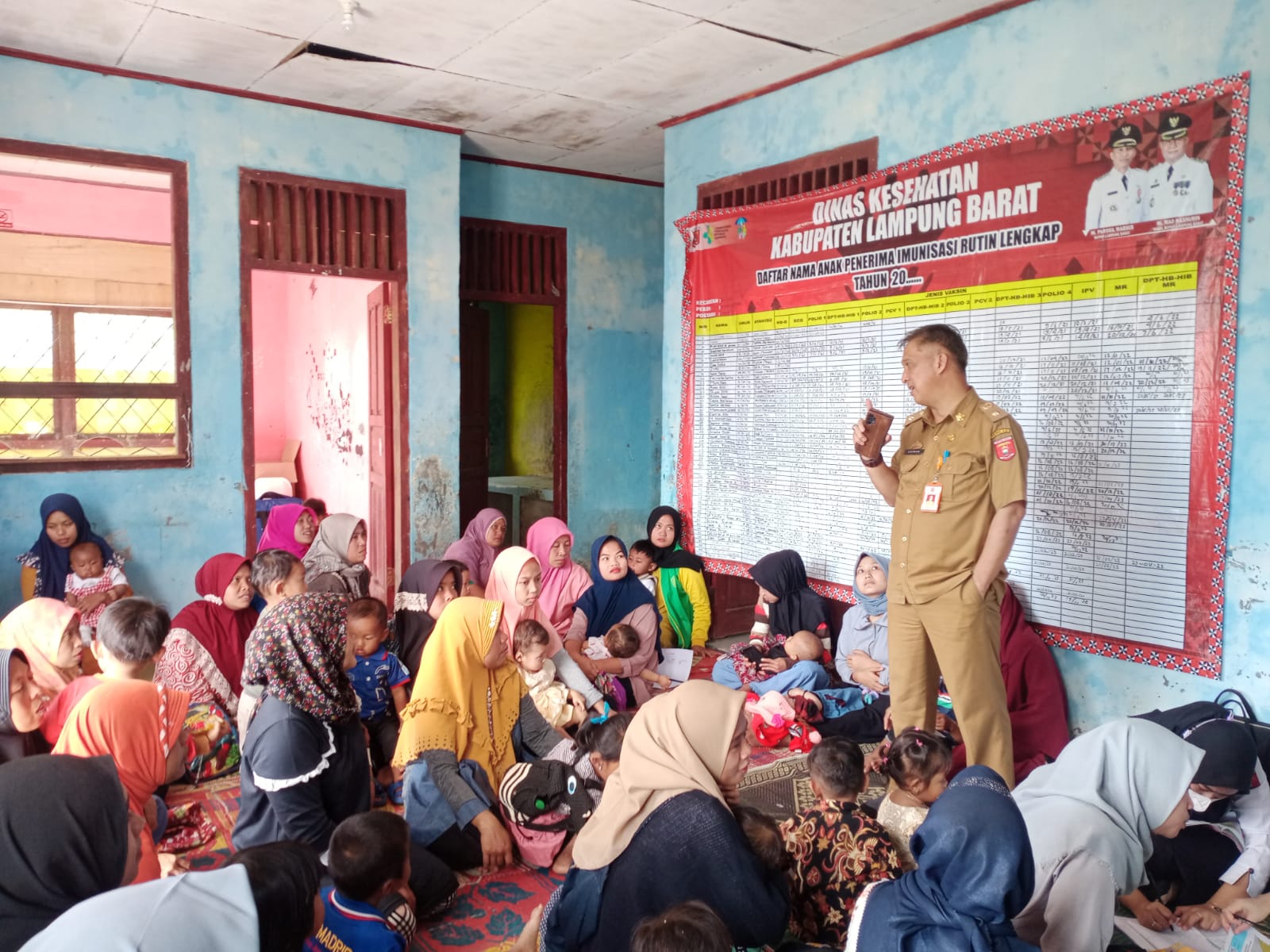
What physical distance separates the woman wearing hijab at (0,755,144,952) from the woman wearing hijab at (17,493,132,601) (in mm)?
3084

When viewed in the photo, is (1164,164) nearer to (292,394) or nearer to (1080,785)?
(1080,785)

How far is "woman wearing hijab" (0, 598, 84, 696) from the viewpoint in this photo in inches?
113

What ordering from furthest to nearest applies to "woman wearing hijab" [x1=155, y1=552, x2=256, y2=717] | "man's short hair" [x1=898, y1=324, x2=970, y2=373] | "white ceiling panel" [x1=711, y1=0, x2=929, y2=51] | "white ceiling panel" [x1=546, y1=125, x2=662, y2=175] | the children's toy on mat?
1. "white ceiling panel" [x1=546, y1=125, x2=662, y2=175]
2. the children's toy on mat
3. "white ceiling panel" [x1=711, y1=0, x2=929, y2=51]
4. "woman wearing hijab" [x1=155, y1=552, x2=256, y2=717]
5. "man's short hair" [x1=898, y1=324, x2=970, y2=373]

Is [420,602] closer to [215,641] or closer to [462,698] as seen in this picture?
[215,641]

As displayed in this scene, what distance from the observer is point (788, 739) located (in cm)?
379

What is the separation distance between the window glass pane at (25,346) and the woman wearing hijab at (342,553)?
1.54m

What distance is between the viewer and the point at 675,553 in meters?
5.14

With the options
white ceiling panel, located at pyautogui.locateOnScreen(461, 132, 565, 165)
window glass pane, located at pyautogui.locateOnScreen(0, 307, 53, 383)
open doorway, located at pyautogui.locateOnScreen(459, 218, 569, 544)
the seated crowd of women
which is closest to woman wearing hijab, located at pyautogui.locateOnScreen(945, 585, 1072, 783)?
the seated crowd of women

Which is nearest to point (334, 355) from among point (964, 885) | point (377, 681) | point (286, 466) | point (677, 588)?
point (286, 466)

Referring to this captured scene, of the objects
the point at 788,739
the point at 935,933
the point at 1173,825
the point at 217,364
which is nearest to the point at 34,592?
the point at 217,364

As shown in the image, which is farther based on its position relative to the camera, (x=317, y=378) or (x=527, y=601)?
(x=317, y=378)

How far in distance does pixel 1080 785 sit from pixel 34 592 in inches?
173

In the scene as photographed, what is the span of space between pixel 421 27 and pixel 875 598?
3115 mm

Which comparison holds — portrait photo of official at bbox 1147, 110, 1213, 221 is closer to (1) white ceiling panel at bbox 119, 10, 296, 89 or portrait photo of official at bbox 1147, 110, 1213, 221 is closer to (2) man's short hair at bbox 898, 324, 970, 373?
(2) man's short hair at bbox 898, 324, 970, 373
